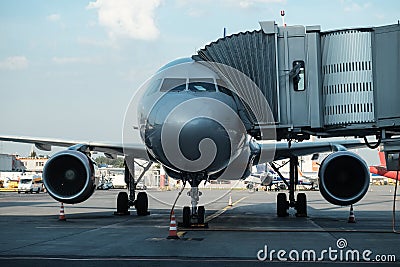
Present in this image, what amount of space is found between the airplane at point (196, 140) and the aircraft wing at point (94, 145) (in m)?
0.04

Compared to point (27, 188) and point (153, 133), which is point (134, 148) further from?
point (27, 188)

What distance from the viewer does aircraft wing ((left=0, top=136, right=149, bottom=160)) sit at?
1719 centimetres

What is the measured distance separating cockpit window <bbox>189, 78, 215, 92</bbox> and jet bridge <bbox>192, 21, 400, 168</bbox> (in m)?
2.03

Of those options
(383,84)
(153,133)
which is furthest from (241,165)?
(383,84)

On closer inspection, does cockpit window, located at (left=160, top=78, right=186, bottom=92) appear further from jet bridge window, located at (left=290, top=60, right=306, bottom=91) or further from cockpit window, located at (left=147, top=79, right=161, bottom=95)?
jet bridge window, located at (left=290, top=60, right=306, bottom=91)

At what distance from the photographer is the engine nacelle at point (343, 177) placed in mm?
14219

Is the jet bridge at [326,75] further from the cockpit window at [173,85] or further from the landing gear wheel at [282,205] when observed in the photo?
the landing gear wheel at [282,205]

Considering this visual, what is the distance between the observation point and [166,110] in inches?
446

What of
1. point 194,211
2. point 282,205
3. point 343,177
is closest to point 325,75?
point 194,211

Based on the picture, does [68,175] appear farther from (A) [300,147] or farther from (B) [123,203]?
(A) [300,147]

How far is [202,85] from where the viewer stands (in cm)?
1224

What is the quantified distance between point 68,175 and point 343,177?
24.7 ft

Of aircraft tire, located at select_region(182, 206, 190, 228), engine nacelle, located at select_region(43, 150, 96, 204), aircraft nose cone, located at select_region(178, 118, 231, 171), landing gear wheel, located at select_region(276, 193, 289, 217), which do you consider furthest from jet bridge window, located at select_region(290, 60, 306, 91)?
landing gear wheel, located at select_region(276, 193, 289, 217)

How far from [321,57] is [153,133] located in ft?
12.9
